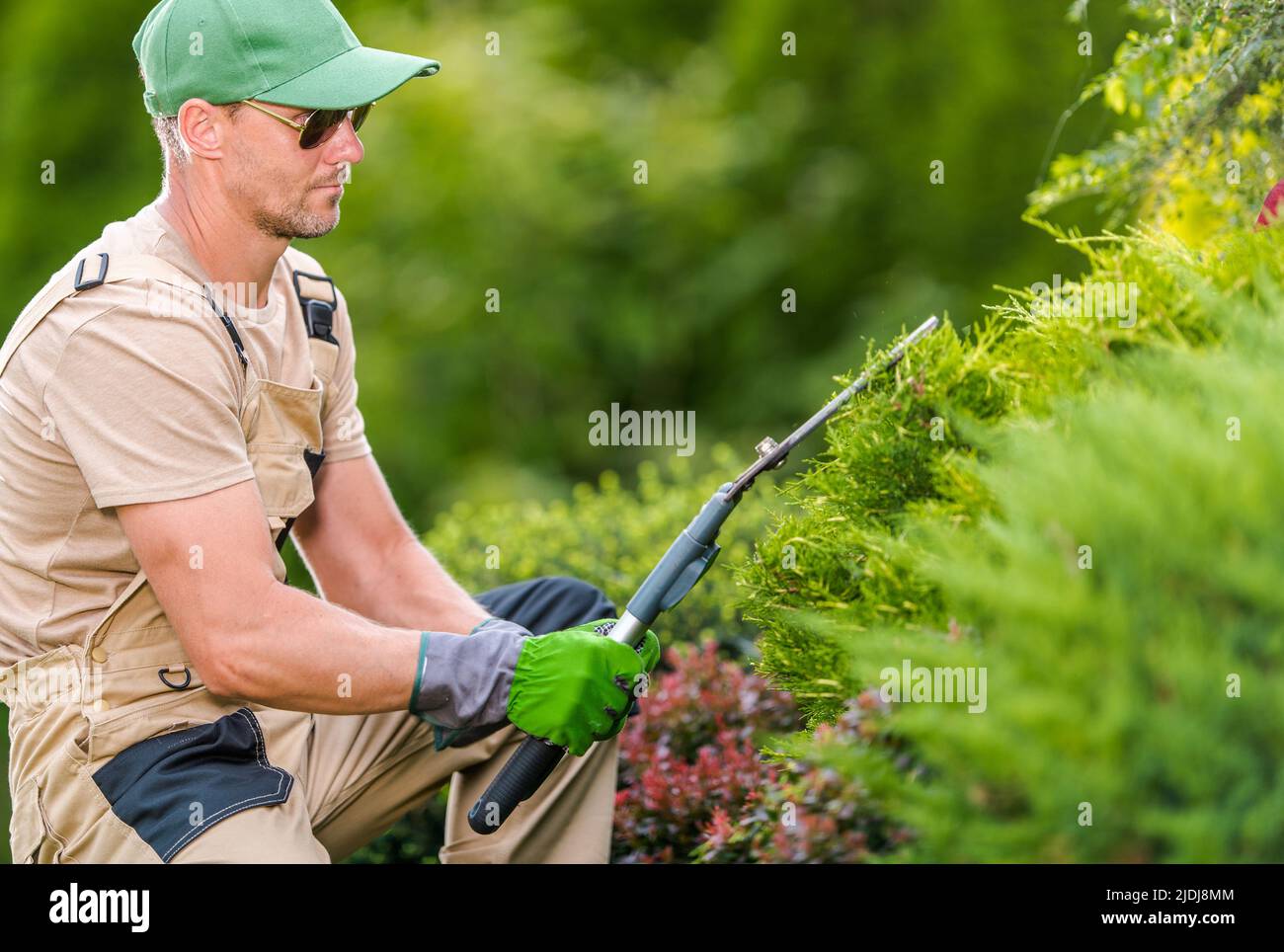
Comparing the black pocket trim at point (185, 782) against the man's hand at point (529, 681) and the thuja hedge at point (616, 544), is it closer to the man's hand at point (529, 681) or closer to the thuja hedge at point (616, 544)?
the man's hand at point (529, 681)

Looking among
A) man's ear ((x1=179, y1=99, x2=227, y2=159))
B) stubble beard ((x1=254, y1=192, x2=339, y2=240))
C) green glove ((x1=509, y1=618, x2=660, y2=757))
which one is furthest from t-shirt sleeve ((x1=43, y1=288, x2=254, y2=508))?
green glove ((x1=509, y1=618, x2=660, y2=757))

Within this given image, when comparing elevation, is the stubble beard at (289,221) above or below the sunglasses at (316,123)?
below

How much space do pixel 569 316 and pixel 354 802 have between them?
9.42 m

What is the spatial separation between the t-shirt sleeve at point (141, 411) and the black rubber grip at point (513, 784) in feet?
3.05

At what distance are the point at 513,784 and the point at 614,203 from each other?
10.5 metres

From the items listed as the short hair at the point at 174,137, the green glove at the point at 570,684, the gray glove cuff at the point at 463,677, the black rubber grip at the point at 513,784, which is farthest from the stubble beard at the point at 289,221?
the black rubber grip at the point at 513,784

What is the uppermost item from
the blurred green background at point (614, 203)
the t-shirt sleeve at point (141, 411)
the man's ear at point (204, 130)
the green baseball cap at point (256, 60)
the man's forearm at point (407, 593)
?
the blurred green background at point (614, 203)

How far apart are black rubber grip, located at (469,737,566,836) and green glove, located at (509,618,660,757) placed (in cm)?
11

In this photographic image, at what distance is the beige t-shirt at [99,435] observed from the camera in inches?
117

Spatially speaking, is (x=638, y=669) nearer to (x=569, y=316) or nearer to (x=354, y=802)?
(x=354, y=802)

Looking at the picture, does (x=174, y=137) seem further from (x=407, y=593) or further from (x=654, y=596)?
(x=654, y=596)

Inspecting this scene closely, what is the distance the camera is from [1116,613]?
2055mm

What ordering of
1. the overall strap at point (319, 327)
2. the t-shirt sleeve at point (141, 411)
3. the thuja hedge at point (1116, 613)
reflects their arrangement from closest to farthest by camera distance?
the thuja hedge at point (1116, 613) → the t-shirt sleeve at point (141, 411) → the overall strap at point (319, 327)

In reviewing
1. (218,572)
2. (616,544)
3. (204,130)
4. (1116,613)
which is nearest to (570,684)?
(218,572)
